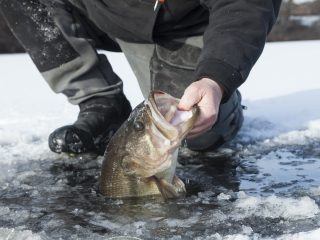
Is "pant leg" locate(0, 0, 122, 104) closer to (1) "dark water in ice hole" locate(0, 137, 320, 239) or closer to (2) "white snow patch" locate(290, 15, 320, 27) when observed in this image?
(1) "dark water in ice hole" locate(0, 137, 320, 239)

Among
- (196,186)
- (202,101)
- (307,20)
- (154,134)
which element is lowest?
(307,20)

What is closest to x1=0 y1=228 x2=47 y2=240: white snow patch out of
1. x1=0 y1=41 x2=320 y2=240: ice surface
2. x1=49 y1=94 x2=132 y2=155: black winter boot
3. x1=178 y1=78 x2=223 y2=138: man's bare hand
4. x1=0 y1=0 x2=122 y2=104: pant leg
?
x1=0 y1=41 x2=320 y2=240: ice surface

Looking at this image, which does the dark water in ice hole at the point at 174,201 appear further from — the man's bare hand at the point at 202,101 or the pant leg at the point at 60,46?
the pant leg at the point at 60,46

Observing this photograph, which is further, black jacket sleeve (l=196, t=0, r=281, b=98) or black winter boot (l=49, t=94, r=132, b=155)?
black winter boot (l=49, t=94, r=132, b=155)

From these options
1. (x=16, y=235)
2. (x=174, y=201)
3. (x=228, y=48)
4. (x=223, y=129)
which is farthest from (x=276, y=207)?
(x=223, y=129)

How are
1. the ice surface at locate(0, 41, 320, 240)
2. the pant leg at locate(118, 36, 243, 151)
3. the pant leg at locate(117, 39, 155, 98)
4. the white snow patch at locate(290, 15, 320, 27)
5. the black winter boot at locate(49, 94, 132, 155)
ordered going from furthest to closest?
the white snow patch at locate(290, 15, 320, 27), the pant leg at locate(117, 39, 155, 98), the pant leg at locate(118, 36, 243, 151), the black winter boot at locate(49, 94, 132, 155), the ice surface at locate(0, 41, 320, 240)

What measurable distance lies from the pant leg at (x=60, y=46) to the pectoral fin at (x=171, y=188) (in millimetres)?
1123

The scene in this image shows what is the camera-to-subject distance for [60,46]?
11.1ft

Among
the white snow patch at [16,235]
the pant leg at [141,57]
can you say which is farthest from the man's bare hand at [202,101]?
the pant leg at [141,57]

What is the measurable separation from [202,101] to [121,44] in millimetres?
1356

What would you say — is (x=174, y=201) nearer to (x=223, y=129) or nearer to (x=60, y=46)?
(x=223, y=129)

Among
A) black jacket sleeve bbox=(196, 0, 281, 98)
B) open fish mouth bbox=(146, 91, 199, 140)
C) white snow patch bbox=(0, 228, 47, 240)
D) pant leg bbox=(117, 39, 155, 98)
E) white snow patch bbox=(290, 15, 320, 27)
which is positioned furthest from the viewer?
white snow patch bbox=(290, 15, 320, 27)

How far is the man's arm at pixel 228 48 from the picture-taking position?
2.16 metres

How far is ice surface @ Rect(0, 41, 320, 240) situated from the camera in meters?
2.03
